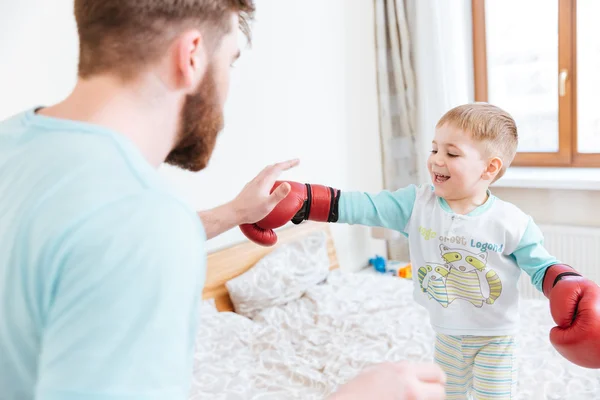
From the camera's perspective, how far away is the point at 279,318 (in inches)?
102

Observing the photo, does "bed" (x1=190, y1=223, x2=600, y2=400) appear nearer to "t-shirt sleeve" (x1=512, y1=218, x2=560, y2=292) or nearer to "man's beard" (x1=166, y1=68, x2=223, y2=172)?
"t-shirt sleeve" (x1=512, y1=218, x2=560, y2=292)

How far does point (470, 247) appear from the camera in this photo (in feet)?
5.05

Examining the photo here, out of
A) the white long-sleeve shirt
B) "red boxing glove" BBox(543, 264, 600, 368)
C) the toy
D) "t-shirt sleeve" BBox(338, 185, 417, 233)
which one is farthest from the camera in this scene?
the toy

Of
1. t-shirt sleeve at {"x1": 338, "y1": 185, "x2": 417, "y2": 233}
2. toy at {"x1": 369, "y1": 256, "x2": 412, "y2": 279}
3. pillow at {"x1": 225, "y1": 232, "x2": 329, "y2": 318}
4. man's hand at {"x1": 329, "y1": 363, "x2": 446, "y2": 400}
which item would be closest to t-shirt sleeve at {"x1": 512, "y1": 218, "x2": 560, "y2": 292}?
t-shirt sleeve at {"x1": 338, "y1": 185, "x2": 417, "y2": 233}

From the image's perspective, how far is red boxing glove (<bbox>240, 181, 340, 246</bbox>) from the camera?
5.46 ft

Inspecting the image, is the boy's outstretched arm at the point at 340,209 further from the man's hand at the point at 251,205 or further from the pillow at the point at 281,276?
the pillow at the point at 281,276

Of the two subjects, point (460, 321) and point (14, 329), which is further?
point (460, 321)

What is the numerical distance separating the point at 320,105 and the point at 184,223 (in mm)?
2673

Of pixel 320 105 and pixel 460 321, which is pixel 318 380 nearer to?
pixel 460 321

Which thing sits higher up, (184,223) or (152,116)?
(152,116)

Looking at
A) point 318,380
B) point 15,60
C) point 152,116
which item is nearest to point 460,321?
point 318,380

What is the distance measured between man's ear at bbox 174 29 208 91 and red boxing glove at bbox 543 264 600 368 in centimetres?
109

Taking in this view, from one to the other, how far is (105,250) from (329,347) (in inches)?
73.3

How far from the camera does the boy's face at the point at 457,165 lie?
1.57m
